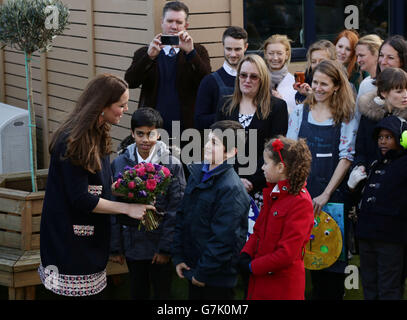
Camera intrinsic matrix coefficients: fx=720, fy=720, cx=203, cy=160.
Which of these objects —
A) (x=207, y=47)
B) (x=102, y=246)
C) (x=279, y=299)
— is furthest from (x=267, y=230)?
(x=207, y=47)

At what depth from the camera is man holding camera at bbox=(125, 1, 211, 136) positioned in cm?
616

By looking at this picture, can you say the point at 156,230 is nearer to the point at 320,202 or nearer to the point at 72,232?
the point at 72,232

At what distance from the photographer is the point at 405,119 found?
16.9 feet

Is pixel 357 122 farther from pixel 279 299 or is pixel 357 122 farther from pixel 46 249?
pixel 46 249

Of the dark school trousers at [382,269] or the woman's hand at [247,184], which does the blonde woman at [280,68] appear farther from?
the dark school trousers at [382,269]

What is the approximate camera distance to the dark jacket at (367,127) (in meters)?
5.26

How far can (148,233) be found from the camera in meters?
5.29

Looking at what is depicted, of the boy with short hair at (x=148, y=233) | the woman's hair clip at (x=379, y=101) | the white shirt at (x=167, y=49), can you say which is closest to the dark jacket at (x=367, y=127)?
the woman's hair clip at (x=379, y=101)

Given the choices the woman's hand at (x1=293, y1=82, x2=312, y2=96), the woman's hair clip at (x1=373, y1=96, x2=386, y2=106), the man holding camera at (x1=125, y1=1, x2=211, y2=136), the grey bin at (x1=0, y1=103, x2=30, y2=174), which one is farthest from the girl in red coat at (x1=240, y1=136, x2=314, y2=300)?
the grey bin at (x1=0, y1=103, x2=30, y2=174)

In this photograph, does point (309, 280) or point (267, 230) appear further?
point (309, 280)

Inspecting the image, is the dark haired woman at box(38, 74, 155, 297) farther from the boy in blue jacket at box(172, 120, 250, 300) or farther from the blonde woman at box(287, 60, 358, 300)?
the blonde woman at box(287, 60, 358, 300)

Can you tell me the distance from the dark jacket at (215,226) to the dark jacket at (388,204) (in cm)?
103

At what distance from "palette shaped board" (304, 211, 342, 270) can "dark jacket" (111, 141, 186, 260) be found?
104cm
